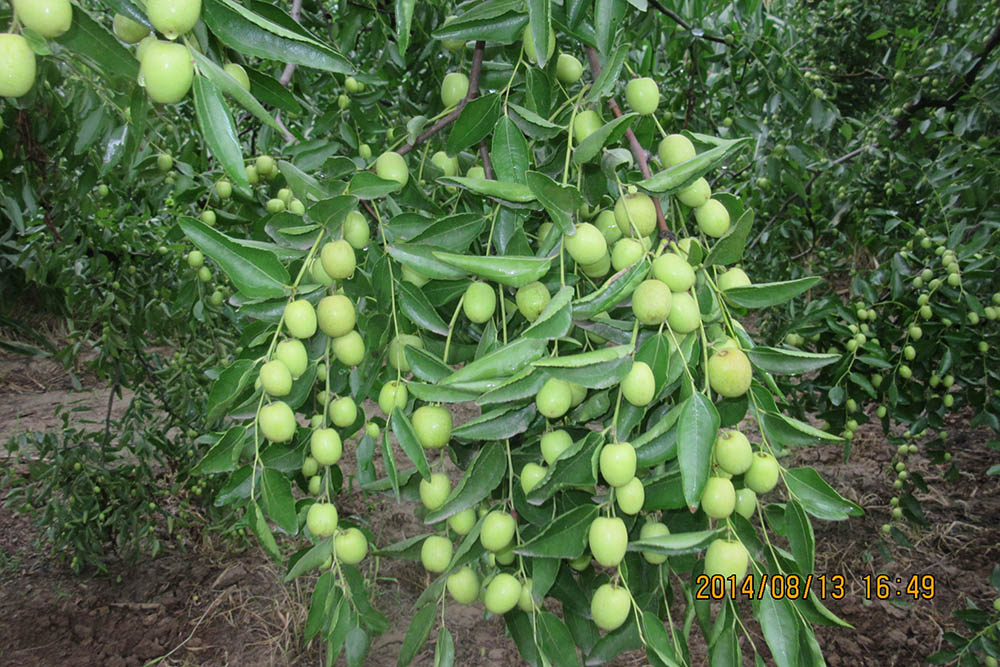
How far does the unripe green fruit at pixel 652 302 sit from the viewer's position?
0.63 meters

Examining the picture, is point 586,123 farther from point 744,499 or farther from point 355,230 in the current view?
point 744,499

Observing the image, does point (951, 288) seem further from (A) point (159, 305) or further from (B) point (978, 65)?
(A) point (159, 305)

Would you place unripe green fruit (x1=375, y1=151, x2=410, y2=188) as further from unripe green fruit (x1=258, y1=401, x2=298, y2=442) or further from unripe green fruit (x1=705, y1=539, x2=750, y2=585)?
unripe green fruit (x1=705, y1=539, x2=750, y2=585)

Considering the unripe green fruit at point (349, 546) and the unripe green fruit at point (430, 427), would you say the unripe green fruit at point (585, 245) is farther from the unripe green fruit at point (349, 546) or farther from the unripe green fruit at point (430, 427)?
the unripe green fruit at point (349, 546)

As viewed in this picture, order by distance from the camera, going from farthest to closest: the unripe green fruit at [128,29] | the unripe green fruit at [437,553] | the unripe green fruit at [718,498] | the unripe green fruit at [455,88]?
the unripe green fruit at [455,88] → the unripe green fruit at [437,553] → the unripe green fruit at [718,498] → the unripe green fruit at [128,29]

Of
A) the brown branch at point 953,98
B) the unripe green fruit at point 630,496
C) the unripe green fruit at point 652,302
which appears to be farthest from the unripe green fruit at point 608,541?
the brown branch at point 953,98

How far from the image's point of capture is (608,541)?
2.32ft

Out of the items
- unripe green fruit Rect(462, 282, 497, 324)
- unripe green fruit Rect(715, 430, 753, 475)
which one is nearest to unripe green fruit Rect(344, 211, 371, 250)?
unripe green fruit Rect(462, 282, 497, 324)

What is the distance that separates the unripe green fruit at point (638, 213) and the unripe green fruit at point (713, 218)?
7 centimetres

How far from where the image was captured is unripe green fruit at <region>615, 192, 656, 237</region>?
729mm

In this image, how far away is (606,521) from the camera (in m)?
0.72

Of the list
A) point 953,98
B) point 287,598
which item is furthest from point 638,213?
point 287,598

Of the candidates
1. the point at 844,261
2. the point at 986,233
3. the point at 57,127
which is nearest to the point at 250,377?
the point at 57,127

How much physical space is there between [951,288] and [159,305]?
2.54 metres
